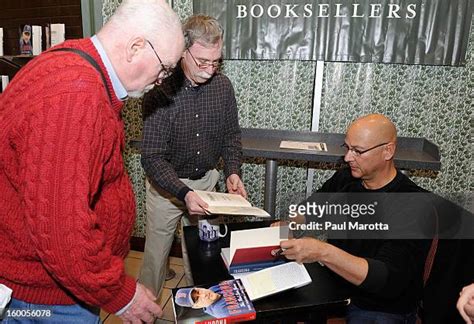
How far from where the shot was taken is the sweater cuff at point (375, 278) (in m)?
1.41

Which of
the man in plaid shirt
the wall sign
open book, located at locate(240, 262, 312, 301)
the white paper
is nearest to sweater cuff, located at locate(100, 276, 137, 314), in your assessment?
open book, located at locate(240, 262, 312, 301)

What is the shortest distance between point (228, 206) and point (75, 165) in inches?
36.2

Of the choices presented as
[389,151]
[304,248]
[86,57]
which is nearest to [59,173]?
[86,57]

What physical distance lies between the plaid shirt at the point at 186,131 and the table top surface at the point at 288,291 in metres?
0.36

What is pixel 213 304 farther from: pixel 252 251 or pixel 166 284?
pixel 166 284

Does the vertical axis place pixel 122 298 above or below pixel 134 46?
below

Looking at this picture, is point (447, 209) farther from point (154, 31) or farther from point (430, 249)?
point (154, 31)

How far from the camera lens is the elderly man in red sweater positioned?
0.81 metres

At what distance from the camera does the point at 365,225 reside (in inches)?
69.7

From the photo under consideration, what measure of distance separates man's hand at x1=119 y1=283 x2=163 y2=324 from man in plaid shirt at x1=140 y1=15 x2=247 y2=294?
700 mm

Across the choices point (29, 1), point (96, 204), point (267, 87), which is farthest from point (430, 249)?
point (29, 1)

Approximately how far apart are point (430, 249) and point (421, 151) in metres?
1.45

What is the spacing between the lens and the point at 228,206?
166 centimetres

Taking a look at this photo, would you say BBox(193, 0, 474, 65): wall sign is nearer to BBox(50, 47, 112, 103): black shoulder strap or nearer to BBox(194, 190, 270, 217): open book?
BBox(194, 190, 270, 217): open book
